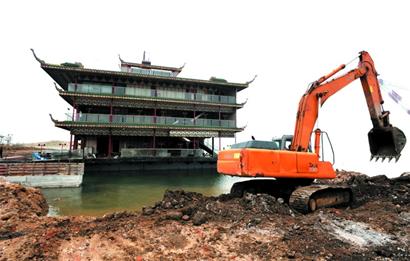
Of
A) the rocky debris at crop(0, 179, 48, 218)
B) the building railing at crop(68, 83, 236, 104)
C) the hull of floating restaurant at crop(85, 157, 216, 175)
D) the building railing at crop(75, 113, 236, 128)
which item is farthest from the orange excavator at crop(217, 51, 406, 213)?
the building railing at crop(68, 83, 236, 104)

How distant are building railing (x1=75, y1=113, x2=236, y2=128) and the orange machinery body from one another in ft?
68.5

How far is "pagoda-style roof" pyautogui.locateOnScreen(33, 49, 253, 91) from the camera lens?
2738 centimetres

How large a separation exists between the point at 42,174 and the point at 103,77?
634 inches

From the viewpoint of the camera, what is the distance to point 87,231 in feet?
20.1

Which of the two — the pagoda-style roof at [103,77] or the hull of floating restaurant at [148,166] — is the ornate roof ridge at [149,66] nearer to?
the pagoda-style roof at [103,77]

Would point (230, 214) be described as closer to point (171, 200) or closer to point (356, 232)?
point (171, 200)

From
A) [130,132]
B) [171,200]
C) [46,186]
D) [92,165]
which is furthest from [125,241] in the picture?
[130,132]

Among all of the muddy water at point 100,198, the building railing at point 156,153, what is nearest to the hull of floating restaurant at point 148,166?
the building railing at point 156,153

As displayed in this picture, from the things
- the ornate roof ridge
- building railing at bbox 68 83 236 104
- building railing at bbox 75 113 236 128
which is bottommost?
→ building railing at bbox 75 113 236 128

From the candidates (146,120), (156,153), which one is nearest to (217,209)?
(156,153)

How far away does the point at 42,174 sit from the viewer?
55.8ft

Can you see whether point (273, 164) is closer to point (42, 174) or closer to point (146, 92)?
point (42, 174)

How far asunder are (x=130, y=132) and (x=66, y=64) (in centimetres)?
997

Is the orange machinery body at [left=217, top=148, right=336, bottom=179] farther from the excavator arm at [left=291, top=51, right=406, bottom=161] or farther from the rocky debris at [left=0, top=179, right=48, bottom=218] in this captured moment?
the rocky debris at [left=0, top=179, right=48, bottom=218]
